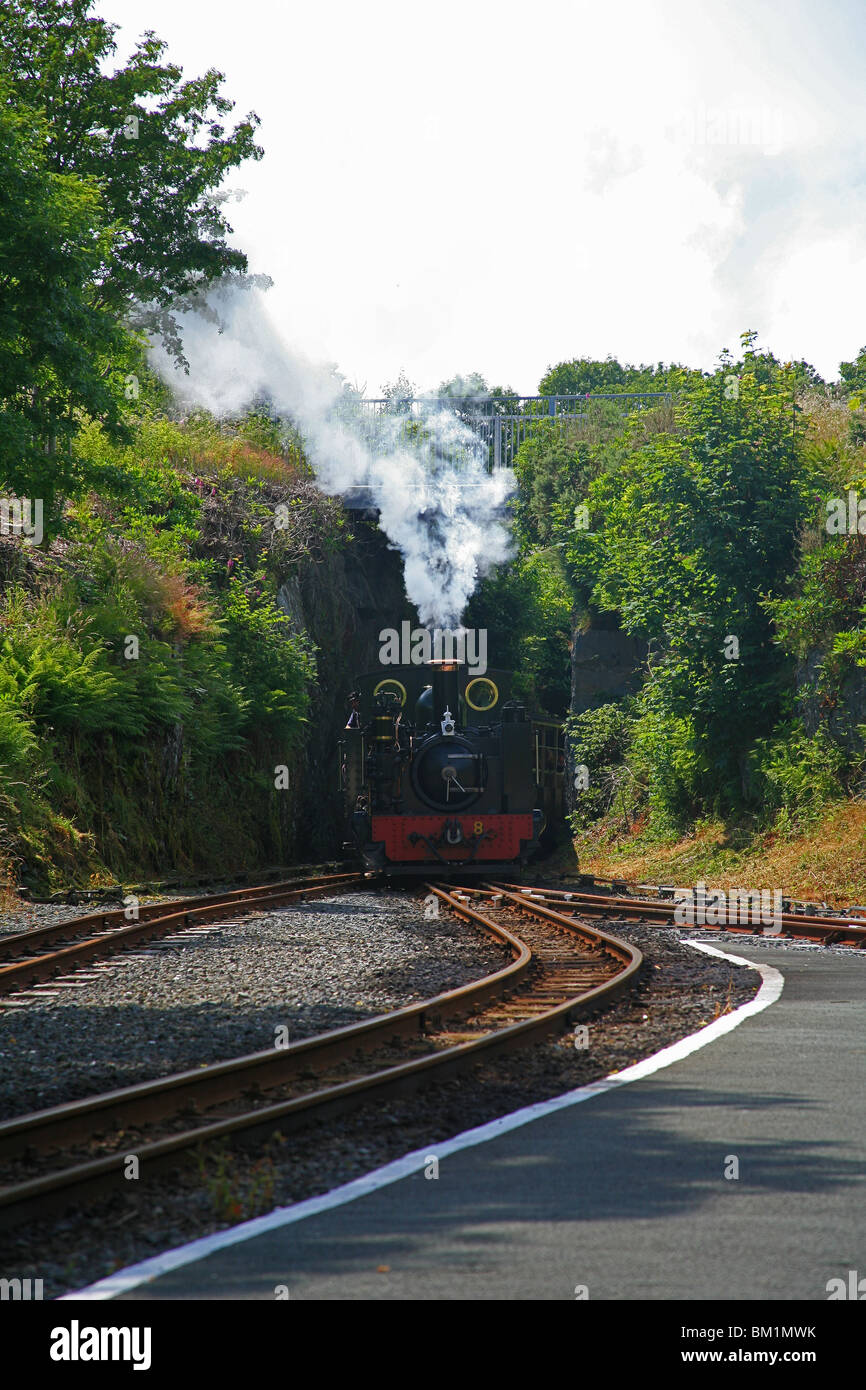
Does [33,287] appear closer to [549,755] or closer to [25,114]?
[25,114]

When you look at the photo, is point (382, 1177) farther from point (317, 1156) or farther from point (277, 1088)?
point (277, 1088)

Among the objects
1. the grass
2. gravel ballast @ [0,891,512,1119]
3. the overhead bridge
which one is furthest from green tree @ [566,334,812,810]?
the overhead bridge

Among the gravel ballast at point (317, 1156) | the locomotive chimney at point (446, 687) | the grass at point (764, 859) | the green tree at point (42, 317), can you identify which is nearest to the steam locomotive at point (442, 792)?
the locomotive chimney at point (446, 687)

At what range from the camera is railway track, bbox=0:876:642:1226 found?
17.3 feet

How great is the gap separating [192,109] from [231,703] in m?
11.6

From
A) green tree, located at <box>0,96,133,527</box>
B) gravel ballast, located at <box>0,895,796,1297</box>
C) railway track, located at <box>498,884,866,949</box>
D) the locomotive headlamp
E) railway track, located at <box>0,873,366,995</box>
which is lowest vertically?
railway track, located at <box>498,884,866,949</box>

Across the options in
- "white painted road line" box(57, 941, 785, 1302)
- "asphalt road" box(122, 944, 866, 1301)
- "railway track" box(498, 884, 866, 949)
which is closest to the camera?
"asphalt road" box(122, 944, 866, 1301)

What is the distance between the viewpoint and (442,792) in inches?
889

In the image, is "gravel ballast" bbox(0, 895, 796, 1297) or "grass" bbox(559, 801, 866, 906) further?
"grass" bbox(559, 801, 866, 906)

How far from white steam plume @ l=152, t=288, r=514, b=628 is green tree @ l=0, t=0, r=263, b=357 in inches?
276

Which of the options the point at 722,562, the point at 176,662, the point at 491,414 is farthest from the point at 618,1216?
the point at 491,414

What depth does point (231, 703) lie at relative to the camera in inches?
1048

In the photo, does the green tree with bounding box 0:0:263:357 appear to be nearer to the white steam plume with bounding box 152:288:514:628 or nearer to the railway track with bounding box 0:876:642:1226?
the white steam plume with bounding box 152:288:514:628
